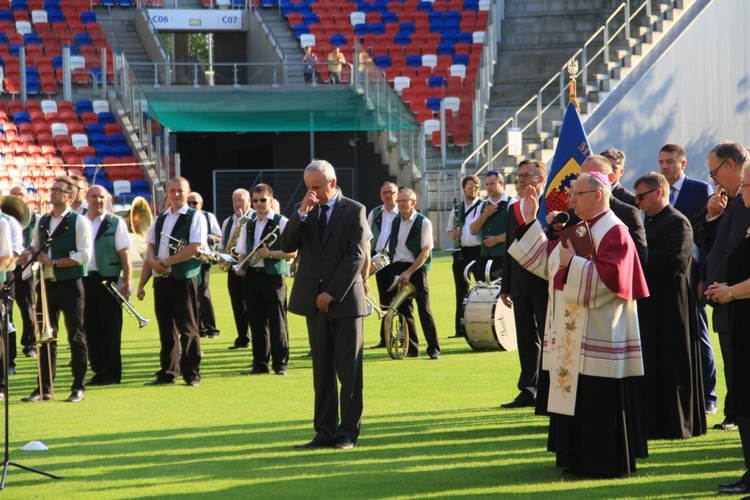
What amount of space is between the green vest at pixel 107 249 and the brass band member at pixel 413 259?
325cm

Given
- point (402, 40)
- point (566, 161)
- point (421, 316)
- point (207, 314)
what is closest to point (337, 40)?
point (402, 40)

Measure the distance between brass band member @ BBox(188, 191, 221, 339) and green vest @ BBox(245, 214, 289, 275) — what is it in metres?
1.94

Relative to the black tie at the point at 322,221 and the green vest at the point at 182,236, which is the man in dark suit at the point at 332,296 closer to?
the black tie at the point at 322,221

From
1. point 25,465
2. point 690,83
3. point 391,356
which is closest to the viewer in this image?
point 25,465

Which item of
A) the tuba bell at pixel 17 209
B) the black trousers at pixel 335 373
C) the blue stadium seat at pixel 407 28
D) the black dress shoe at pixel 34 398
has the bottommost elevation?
the black dress shoe at pixel 34 398

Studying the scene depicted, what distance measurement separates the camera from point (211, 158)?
34.0 meters

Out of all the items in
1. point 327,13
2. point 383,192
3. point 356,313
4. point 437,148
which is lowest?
point 356,313

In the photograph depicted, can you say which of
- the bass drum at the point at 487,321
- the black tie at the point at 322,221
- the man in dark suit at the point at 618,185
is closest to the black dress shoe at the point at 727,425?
the man in dark suit at the point at 618,185

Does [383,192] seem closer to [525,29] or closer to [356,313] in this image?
[356,313]

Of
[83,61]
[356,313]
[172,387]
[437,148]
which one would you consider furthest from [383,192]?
[83,61]

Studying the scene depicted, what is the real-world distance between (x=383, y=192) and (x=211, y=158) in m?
20.7

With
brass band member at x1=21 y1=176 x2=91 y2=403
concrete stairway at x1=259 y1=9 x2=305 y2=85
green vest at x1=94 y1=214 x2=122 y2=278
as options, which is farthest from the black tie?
concrete stairway at x1=259 y1=9 x2=305 y2=85

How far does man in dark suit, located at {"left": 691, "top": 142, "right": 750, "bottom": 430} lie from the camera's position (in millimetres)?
7336

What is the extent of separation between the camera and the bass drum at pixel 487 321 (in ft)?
43.5
